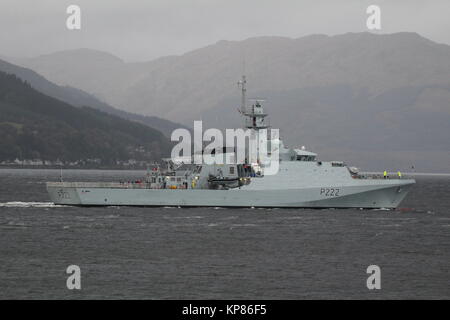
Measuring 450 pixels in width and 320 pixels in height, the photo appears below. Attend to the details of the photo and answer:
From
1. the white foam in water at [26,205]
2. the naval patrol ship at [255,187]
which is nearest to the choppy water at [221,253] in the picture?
the naval patrol ship at [255,187]

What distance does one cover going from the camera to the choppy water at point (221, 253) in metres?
29.5

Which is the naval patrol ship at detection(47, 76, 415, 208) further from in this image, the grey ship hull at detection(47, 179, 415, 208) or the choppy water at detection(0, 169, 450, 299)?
the choppy water at detection(0, 169, 450, 299)

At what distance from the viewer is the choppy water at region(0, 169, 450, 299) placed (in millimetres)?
29547

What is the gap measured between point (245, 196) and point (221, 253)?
19.6 m

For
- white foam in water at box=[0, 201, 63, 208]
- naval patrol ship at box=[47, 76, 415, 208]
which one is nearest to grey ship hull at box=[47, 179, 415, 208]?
naval patrol ship at box=[47, 76, 415, 208]

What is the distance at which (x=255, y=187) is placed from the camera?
56812 millimetres

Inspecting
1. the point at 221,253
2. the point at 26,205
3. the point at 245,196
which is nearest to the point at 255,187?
the point at 245,196

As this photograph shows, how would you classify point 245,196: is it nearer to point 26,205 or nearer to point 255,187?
point 255,187

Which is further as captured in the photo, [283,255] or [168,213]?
[168,213]
